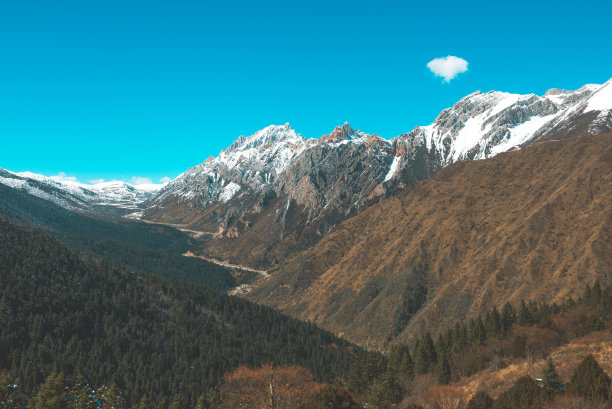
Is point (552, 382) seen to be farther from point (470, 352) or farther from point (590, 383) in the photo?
point (470, 352)

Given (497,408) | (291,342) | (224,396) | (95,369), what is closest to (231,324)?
(291,342)

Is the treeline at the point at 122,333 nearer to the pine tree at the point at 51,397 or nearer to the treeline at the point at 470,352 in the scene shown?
the pine tree at the point at 51,397

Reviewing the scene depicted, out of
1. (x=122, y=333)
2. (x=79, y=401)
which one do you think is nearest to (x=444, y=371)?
(x=79, y=401)

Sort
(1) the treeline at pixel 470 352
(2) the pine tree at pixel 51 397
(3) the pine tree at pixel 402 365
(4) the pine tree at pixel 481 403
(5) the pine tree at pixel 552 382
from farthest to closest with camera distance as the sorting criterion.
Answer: (3) the pine tree at pixel 402 365
(1) the treeline at pixel 470 352
(2) the pine tree at pixel 51 397
(4) the pine tree at pixel 481 403
(5) the pine tree at pixel 552 382

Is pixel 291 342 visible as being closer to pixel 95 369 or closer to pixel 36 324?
pixel 95 369

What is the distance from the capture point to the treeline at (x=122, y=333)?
399ft

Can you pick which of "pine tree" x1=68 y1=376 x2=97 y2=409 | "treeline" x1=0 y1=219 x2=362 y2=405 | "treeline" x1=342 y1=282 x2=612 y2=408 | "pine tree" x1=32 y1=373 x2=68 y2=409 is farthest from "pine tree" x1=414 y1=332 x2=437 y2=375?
"pine tree" x1=32 y1=373 x2=68 y2=409

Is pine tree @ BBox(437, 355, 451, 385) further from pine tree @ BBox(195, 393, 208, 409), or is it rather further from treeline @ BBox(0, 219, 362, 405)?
treeline @ BBox(0, 219, 362, 405)

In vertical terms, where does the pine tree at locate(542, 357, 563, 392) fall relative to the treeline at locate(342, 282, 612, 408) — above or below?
above

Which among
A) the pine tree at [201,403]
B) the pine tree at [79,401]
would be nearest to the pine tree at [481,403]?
the pine tree at [201,403]

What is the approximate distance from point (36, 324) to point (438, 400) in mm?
133172

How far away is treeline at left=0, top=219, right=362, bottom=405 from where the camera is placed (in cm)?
12156

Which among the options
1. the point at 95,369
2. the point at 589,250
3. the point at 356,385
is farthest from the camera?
the point at 589,250

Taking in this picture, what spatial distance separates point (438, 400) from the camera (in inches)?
2542
